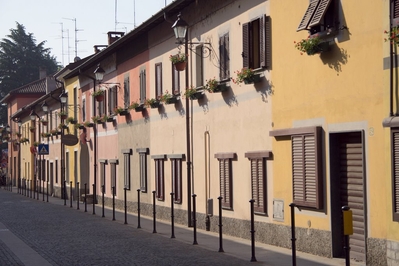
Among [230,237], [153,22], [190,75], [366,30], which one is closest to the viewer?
[366,30]

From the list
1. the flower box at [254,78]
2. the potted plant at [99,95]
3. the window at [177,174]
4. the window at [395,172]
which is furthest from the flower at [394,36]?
the potted plant at [99,95]

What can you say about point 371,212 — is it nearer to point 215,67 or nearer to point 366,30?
point 366,30

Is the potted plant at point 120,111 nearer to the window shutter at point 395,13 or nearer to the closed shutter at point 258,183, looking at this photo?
the closed shutter at point 258,183

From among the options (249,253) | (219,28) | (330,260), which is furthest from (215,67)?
(330,260)

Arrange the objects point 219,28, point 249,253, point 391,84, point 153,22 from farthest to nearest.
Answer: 1. point 153,22
2. point 219,28
3. point 249,253
4. point 391,84

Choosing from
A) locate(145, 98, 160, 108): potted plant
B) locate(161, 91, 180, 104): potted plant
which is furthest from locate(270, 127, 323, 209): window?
locate(145, 98, 160, 108): potted plant

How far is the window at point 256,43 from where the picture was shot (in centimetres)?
1816

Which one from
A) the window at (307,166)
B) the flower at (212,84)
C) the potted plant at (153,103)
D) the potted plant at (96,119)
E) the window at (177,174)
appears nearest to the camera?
the window at (307,166)

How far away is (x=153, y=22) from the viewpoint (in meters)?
27.6

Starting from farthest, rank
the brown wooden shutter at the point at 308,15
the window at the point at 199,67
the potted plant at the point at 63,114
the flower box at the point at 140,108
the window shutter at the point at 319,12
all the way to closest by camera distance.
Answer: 1. the potted plant at the point at 63,114
2. the flower box at the point at 140,108
3. the window at the point at 199,67
4. the brown wooden shutter at the point at 308,15
5. the window shutter at the point at 319,12

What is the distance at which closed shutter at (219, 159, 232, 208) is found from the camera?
2086cm

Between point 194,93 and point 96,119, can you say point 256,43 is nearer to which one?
point 194,93

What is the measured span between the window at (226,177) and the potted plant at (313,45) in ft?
19.2

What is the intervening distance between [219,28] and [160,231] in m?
5.58
